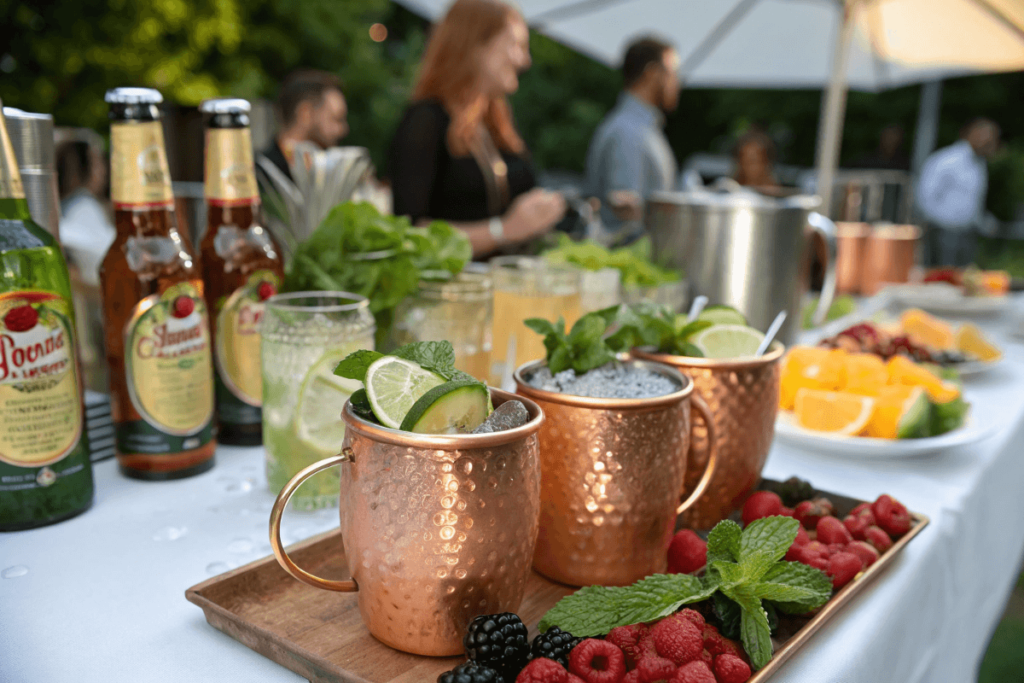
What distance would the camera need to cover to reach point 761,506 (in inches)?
29.7

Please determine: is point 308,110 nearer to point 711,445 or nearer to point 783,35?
point 783,35

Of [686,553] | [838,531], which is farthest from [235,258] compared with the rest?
[838,531]

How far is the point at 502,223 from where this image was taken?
6.71 feet

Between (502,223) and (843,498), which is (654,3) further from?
(843,498)

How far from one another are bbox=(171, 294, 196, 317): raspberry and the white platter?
713 mm

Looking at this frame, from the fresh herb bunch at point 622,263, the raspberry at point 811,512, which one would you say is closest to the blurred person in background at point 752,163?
the fresh herb bunch at point 622,263

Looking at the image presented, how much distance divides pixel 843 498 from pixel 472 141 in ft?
5.18

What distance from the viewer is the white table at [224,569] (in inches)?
22.3

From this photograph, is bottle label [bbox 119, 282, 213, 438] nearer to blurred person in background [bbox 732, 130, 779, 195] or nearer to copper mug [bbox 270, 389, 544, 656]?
copper mug [bbox 270, 389, 544, 656]

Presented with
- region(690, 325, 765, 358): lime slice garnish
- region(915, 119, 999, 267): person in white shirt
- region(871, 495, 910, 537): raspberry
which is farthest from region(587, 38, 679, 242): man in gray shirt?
region(915, 119, 999, 267): person in white shirt

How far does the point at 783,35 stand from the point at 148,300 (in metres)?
3.65

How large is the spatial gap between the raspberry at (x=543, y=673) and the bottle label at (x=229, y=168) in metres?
0.63

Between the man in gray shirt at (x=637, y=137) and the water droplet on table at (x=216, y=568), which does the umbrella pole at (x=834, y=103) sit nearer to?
the man in gray shirt at (x=637, y=137)

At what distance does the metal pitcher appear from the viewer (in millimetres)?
1288
